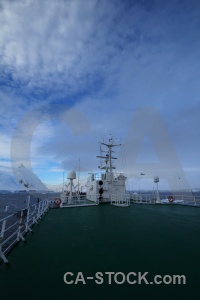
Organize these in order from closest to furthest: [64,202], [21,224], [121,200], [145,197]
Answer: [21,224]
[121,200]
[64,202]
[145,197]

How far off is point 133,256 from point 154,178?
15.3 metres

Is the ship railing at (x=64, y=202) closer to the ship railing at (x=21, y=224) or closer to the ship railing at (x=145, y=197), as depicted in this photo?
the ship railing at (x=145, y=197)

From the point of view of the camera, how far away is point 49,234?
21.5ft

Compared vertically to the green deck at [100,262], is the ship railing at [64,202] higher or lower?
higher

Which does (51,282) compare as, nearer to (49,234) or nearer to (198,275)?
(198,275)

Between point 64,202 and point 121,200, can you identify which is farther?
point 64,202

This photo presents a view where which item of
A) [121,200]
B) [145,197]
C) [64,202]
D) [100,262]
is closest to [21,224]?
[100,262]

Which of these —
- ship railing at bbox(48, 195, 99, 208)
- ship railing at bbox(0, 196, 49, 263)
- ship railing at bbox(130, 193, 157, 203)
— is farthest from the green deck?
ship railing at bbox(130, 193, 157, 203)

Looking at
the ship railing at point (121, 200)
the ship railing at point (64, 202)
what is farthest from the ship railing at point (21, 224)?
the ship railing at point (121, 200)

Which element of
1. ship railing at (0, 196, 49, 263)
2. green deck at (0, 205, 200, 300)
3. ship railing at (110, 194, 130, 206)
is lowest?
green deck at (0, 205, 200, 300)

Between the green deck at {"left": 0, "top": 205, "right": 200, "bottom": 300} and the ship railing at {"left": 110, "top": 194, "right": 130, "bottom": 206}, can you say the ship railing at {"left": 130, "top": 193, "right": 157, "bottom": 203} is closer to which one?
the ship railing at {"left": 110, "top": 194, "right": 130, "bottom": 206}

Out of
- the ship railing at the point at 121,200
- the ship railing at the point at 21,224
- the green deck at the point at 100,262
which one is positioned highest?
the ship railing at the point at 121,200

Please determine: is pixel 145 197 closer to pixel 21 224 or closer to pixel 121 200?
pixel 121 200

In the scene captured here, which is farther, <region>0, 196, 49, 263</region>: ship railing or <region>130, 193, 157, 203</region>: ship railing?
<region>130, 193, 157, 203</region>: ship railing
